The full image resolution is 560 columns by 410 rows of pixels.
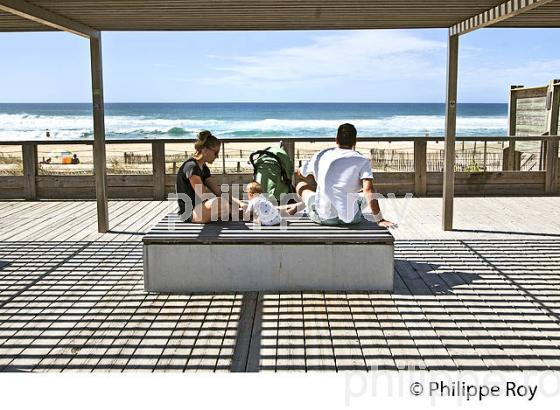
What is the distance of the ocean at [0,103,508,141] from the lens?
170 feet

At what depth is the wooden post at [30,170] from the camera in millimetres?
10188

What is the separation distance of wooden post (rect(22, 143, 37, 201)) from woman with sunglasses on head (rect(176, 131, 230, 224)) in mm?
5501

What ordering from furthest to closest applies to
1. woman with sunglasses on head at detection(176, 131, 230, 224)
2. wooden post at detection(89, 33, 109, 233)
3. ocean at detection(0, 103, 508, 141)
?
ocean at detection(0, 103, 508, 141) → wooden post at detection(89, 33, 109, 233) → woman with sunglasses on head at detection(176, 131, 230, 224)

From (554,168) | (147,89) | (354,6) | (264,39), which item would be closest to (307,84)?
(264,39)

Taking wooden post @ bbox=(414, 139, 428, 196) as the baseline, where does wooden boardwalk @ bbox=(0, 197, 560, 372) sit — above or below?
below

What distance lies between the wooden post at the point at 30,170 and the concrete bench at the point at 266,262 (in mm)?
5992

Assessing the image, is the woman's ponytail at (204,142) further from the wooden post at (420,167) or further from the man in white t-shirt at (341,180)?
the wooden post at (420,167)

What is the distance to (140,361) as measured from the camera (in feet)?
11.9

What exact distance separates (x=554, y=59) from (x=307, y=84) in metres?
23.5

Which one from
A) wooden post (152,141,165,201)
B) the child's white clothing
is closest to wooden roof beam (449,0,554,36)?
the child's white clothing

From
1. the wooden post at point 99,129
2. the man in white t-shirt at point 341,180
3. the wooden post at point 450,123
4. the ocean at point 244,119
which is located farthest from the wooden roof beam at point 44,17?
the ocean at point 244,119

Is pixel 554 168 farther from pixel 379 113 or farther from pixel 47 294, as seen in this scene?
pixel 379 113

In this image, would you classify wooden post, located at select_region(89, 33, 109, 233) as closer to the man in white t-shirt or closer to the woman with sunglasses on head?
the woman with sunglasses on head
